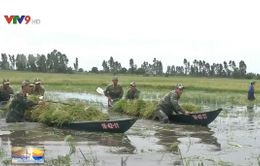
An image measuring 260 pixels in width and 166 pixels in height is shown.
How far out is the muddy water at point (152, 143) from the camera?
39.9ft

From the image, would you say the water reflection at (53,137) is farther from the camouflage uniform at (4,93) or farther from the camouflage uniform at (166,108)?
the camouflage uniform at (4,93)

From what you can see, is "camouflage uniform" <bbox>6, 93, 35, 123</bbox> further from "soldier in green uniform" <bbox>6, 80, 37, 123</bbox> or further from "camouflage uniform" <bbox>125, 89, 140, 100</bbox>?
"camouflage uniform" <bbox>125, 89, 140, 100</bbox>

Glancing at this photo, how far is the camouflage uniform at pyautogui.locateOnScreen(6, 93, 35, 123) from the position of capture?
18.4 metres

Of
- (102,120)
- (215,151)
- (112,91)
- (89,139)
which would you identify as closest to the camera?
(215,151)

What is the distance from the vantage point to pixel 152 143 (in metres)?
14.8

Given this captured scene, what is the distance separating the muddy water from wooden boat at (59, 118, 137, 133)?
0.83 ft

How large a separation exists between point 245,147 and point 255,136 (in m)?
2.62

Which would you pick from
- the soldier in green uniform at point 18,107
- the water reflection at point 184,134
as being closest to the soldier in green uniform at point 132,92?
the water reflection at point 184,134

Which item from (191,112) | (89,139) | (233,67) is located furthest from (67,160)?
(233,67)

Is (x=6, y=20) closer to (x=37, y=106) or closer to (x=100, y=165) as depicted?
(x=37, y=106)

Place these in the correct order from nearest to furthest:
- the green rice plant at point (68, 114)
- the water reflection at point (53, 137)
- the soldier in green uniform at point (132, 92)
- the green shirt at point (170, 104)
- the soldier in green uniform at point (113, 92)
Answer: the water reflection at point (53, 137) < the green rice plant at point (68, 114) < the green shirt at point (170, 104) < the soldier in green uniform at point (132, 92) < the soldier in green uniform at point (113, 92)

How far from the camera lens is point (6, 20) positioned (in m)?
29.4

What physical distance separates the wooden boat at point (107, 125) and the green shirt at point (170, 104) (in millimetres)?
3794

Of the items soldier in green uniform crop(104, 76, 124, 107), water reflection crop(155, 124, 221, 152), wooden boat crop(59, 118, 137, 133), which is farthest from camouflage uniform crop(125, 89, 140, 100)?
wooden boat crop(59, 118, 137, 133)
